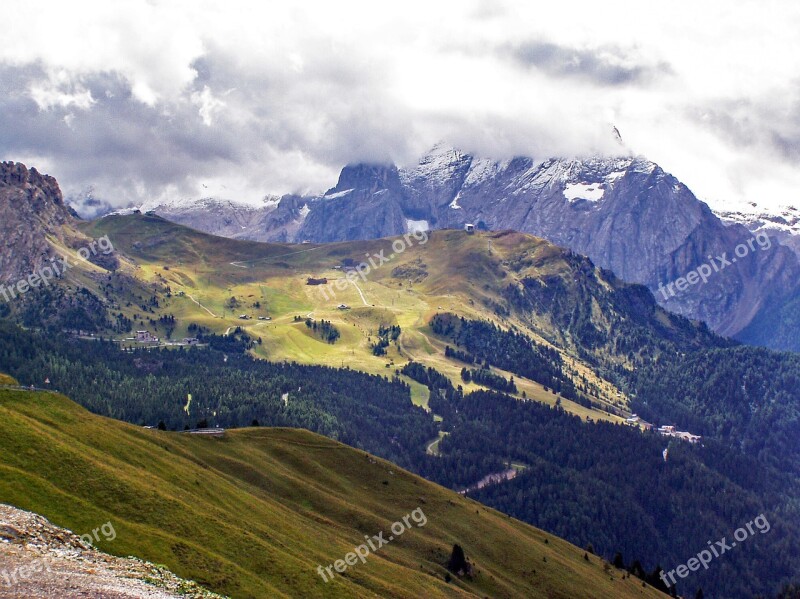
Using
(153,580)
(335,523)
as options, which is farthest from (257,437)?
(153,580)

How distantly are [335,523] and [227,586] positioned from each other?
66.6 meters

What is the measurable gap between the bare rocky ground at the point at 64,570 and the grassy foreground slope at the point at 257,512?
365 centimetres

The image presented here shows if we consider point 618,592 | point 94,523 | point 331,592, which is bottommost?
point 618,592

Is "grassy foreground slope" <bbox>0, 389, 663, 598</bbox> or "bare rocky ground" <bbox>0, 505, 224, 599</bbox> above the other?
"bare rocky ground" <bbox>0, 505, 224, 599</bbox>

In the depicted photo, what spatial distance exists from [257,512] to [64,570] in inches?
2302

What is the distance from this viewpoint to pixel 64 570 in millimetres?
69688

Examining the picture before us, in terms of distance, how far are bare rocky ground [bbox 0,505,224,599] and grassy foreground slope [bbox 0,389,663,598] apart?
365 centimetres

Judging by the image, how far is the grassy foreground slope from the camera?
8888 centimetres

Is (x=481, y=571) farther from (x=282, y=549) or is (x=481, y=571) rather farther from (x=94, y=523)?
(x=94, y=523)

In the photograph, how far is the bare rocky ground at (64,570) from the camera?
215 feet

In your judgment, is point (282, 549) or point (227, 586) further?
point (282, 549)

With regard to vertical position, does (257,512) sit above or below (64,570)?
below

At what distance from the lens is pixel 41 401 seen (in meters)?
120

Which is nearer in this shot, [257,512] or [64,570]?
[64,570]
